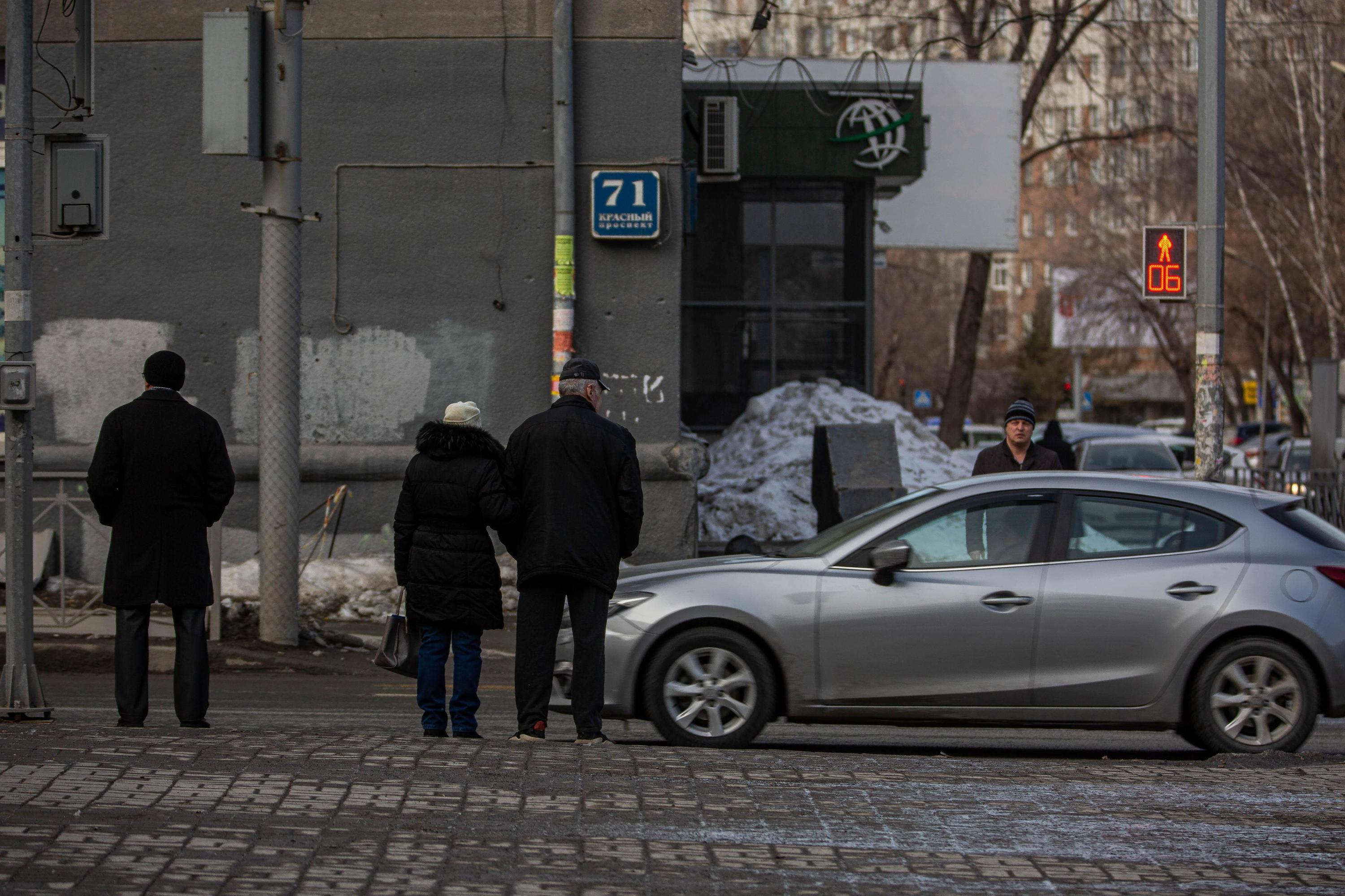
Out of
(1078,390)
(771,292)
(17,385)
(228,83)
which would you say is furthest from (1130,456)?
(1078,390)

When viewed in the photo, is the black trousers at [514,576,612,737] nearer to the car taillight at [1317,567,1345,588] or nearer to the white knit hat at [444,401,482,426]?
the white knit hat at [444,401,482,426]

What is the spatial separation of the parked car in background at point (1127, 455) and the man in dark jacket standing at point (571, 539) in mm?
14771

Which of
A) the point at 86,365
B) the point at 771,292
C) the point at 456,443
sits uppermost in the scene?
the point at 771,292

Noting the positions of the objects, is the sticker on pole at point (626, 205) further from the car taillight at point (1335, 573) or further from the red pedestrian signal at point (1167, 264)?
the car taillight at point (1335, 573)

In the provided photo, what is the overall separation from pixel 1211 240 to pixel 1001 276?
8940 centimetres

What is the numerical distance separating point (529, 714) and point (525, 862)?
7.30ft

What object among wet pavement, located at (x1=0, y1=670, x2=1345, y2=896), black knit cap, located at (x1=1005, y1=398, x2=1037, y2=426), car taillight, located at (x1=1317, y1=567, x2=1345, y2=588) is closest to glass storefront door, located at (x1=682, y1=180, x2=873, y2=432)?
black knit cap, located at (x1=1005, y1=398, x2=1037, y2=426)

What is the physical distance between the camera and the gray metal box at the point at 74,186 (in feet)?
25.2

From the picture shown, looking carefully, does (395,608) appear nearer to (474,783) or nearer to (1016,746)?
(1016,746)

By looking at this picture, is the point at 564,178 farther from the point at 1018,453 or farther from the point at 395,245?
the point at 1018,453

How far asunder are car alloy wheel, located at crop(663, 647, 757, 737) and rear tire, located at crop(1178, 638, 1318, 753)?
85.4 inches

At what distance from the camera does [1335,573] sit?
7098mm

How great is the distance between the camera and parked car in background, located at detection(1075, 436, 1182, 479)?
2031 centimetres

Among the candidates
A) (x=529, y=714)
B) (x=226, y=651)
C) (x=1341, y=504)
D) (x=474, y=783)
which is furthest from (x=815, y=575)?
(x=1341, y=504)
